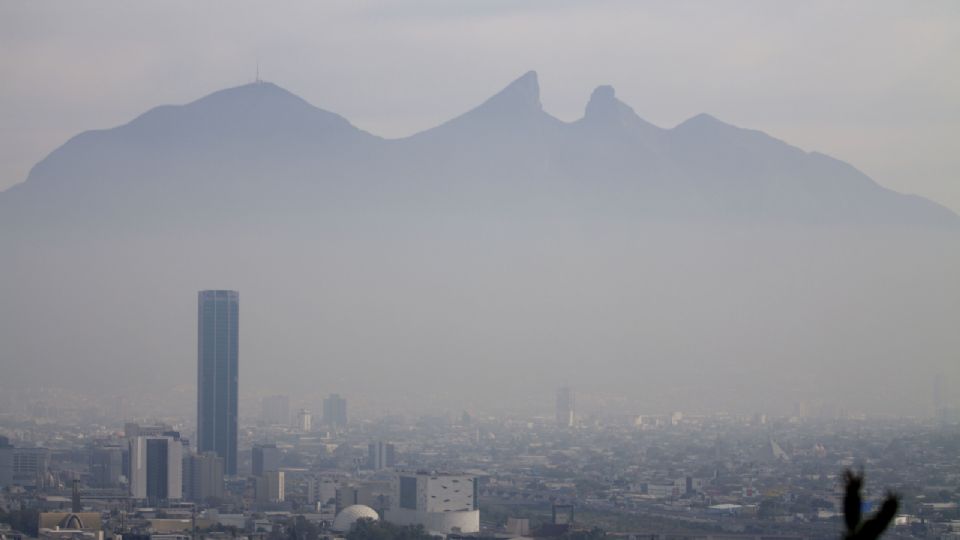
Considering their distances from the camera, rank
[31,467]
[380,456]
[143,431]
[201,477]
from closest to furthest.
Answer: [201,477]
[31,467]
[143,431]
[380,456]

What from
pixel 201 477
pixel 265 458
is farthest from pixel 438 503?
pixel 265 458

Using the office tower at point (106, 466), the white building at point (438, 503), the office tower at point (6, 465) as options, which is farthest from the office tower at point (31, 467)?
the white building at point (438, 503)

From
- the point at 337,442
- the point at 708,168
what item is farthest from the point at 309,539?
the point at 708,168

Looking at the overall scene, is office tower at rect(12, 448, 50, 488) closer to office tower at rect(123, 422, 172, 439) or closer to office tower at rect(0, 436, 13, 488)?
office tower at rect(0, 436, 13, 488)

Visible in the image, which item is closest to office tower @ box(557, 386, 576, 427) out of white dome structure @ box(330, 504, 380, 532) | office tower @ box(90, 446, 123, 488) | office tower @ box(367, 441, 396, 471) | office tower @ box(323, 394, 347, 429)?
office tower @ box(323, 394, 347, 429)

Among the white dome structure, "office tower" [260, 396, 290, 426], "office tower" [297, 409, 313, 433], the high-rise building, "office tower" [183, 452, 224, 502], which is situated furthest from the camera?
"office tower" [260, 396, 290, 426]

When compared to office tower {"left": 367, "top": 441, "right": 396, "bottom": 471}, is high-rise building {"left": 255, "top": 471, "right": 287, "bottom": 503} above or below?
below

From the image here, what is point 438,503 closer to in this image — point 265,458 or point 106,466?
point 106,466
